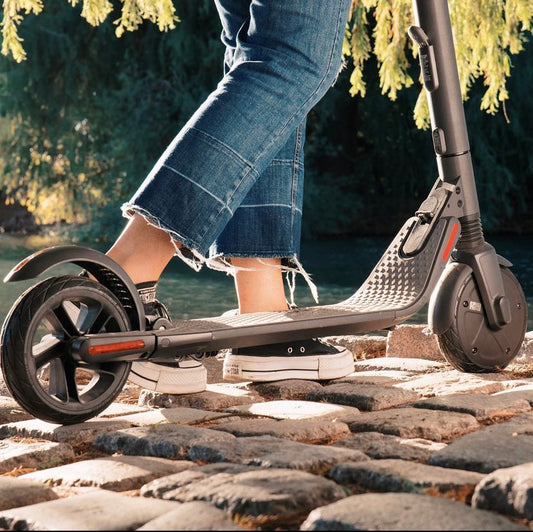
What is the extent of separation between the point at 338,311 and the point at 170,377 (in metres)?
→ 0.41

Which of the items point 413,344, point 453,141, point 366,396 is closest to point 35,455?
point 366,396

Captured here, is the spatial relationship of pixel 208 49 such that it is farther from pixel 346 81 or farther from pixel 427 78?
pixel 427 78

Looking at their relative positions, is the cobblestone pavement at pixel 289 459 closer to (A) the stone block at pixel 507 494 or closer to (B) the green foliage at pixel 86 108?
(A) the stone block at pixel 507 494

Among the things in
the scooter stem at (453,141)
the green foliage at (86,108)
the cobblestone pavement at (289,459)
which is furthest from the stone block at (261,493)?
the green foliage at (86,108)

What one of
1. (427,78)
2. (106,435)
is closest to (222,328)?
(106,435)

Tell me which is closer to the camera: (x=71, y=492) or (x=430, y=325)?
(x=71, y=492)

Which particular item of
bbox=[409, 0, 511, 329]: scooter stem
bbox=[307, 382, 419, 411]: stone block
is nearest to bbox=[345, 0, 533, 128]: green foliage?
bbox=[409, 0, 511, 329]: scooter stem

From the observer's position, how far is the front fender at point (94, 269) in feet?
6.37

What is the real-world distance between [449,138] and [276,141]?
524 millimetres

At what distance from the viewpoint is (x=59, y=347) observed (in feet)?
6.43

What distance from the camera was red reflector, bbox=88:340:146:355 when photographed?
75.5 inches

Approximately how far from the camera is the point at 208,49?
13.3 metres

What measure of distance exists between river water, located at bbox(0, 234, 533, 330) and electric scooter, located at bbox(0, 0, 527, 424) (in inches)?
103

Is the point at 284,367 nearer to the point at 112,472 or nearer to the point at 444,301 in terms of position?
the point at 444,301
